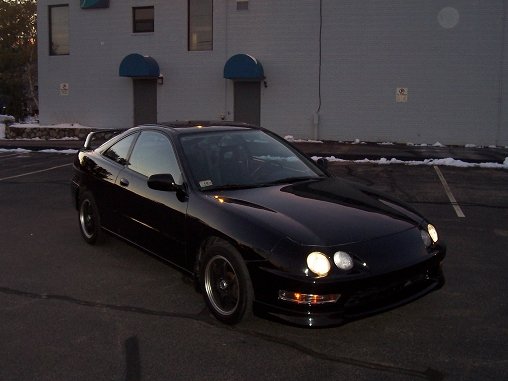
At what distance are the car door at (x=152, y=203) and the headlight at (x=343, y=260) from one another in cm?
141

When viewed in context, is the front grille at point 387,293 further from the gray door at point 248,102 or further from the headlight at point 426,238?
the gray door at point 248,102

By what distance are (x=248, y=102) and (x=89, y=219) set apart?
1490 centimetres

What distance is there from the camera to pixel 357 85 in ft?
64.3

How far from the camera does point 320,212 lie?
4141mm

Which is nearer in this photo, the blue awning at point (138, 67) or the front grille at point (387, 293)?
the front grille at point (387, 293)

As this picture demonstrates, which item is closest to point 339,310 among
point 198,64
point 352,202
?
point 352,202

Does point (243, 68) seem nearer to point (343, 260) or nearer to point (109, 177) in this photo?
point (109, 177)

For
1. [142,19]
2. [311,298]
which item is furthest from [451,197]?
[142,19]

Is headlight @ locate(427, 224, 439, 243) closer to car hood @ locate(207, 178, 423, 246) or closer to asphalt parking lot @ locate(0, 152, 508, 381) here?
car hood @ locate(207, 178, 423, 246)

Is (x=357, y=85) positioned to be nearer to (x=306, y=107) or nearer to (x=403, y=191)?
(x=306, y=107)

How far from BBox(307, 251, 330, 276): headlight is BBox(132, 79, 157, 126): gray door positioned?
1887 centimetres

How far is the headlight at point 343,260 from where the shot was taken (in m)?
3.63

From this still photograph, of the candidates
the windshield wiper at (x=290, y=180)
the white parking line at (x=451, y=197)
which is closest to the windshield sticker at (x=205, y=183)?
the windshield wiper at (x=290, y=180)

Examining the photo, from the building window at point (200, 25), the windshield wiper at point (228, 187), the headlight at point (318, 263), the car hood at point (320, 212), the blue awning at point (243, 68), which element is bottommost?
the headlight at point (318, 263)
